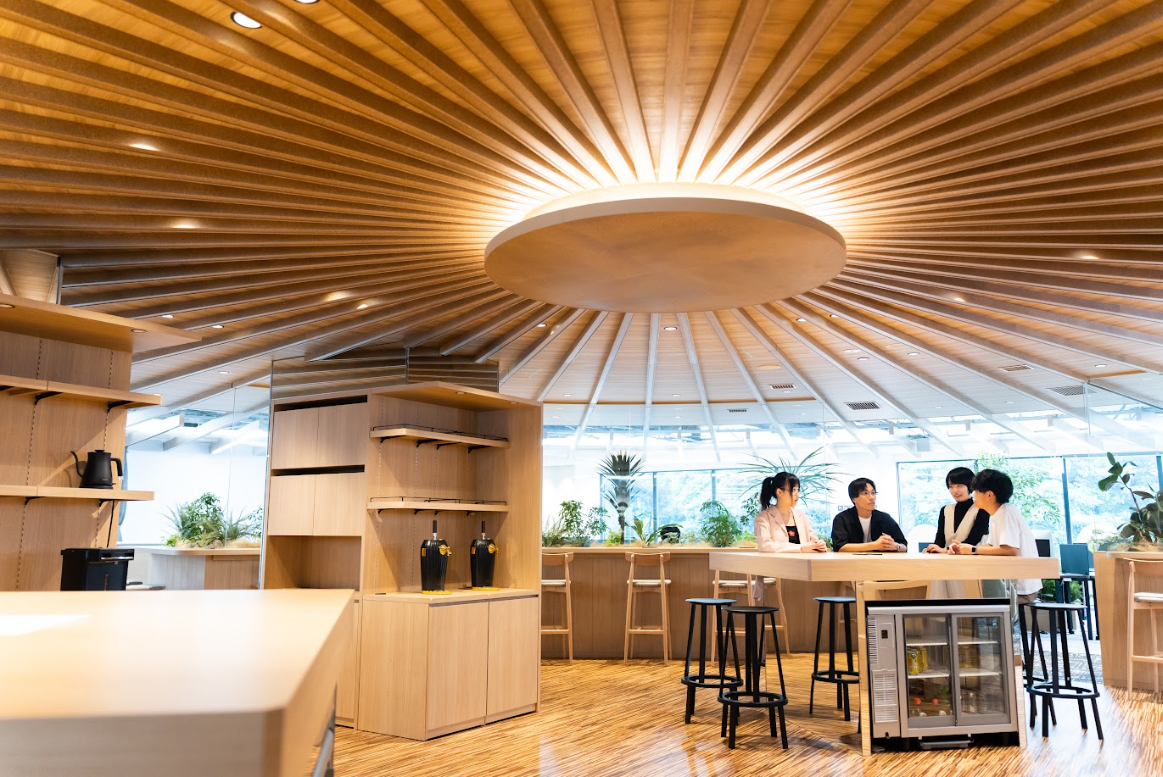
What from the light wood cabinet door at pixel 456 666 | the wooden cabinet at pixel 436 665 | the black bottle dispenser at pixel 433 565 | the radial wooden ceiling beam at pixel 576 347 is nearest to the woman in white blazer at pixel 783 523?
the wooden cabinet at pixel 436 665

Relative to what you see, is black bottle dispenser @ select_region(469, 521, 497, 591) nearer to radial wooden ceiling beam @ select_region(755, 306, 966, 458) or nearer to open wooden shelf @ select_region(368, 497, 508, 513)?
open wooden shelf @ select_region(368, 497, 508, 513)

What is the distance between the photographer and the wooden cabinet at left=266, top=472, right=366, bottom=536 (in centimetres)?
665

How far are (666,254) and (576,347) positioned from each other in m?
4.21

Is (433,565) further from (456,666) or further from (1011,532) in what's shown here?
(1011,532)

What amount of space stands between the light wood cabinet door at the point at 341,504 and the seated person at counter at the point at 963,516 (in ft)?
14.0

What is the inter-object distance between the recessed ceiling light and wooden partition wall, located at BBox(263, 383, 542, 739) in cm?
370

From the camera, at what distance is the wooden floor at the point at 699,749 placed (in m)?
4.99

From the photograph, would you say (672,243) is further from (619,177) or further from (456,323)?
(456,323)

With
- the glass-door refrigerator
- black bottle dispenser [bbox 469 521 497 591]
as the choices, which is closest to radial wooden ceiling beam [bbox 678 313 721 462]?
black bottle dispenser [bbox 469 521 497 591]

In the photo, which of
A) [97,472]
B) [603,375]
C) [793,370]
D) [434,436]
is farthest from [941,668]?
[603,375]

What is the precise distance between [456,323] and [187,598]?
561 centimetres

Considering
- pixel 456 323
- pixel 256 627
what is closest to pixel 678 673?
pixel 456 323

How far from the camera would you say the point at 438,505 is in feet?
21.9

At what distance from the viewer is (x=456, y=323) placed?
7746 mm
